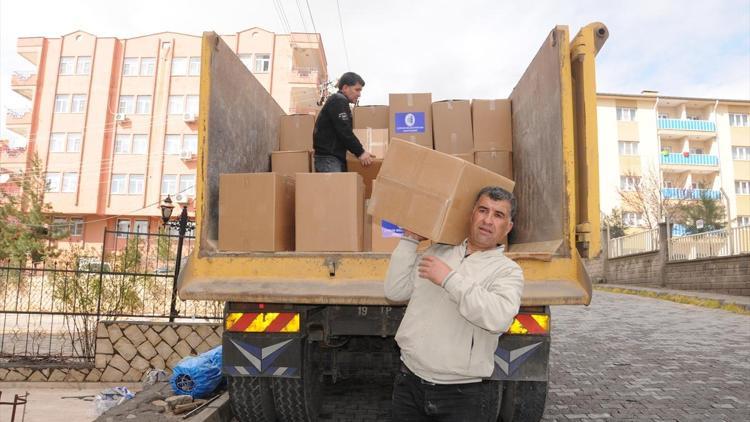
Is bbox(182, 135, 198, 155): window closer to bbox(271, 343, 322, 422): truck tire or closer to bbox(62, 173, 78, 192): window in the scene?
bbox(62, 173, 78, 192): window

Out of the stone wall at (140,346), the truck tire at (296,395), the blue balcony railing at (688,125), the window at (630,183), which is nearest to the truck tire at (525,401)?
the truck tire at (296,395)

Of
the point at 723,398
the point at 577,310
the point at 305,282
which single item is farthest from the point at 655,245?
the point at 305,282

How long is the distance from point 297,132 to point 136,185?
32817mm

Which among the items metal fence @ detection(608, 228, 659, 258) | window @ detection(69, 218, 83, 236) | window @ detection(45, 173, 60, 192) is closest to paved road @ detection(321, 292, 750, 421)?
metal fence @ detection(608, 228, 659, 258)

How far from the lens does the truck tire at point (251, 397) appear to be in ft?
10.2

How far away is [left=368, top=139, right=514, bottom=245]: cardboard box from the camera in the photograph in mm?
1995

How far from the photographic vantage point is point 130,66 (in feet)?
114

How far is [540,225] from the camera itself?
3.12 meters

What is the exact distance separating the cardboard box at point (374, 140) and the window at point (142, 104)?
3448 centimetres

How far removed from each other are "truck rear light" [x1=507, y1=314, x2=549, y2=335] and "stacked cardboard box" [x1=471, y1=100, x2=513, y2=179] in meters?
1.33

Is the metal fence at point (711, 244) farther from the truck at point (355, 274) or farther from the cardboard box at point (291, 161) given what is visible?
the cardboard box at point (291, 161)

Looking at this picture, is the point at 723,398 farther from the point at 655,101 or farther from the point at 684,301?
the point at 655,101

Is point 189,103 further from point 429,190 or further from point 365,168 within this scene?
point 429,190

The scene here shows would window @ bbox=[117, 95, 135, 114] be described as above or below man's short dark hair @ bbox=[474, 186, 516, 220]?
above
